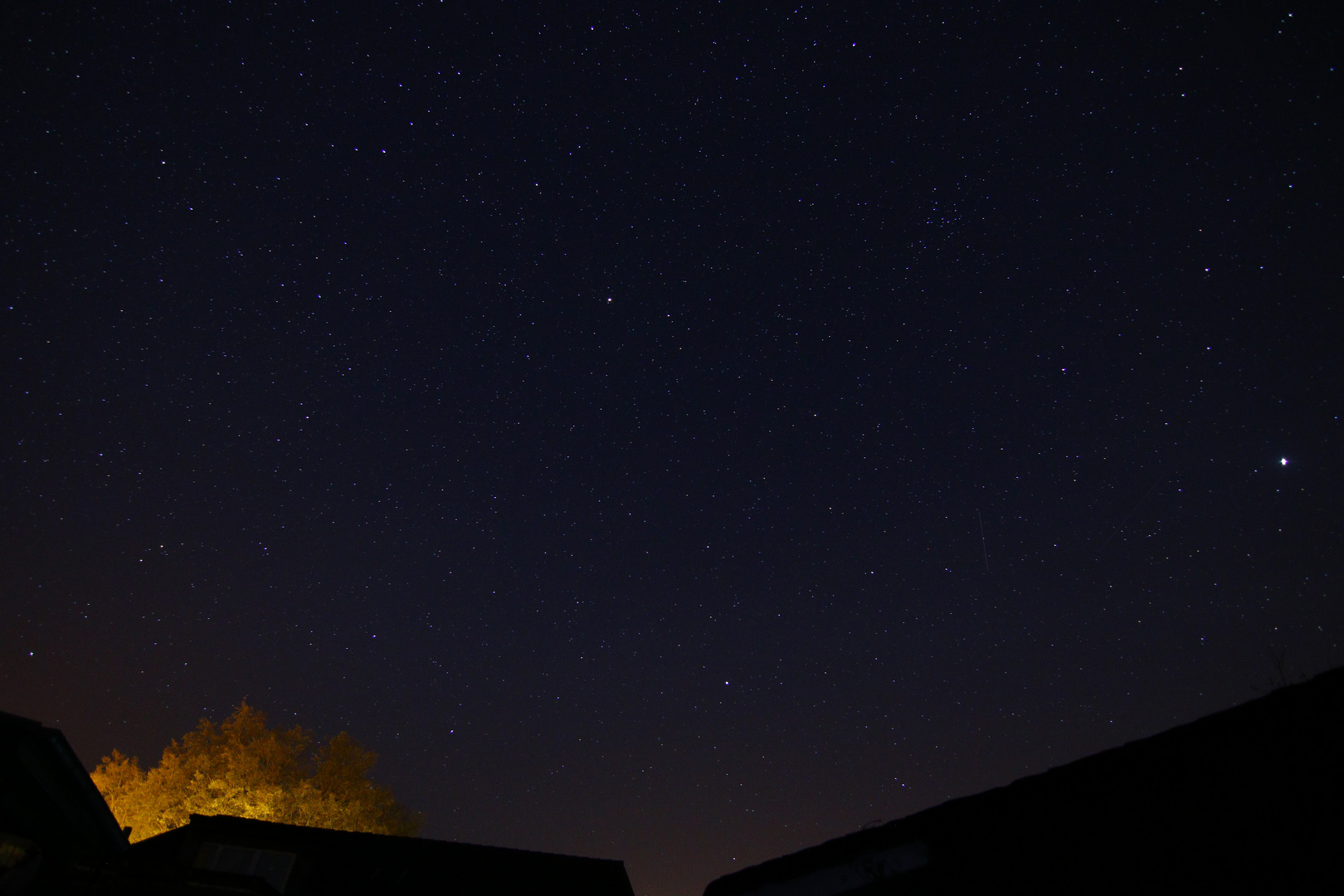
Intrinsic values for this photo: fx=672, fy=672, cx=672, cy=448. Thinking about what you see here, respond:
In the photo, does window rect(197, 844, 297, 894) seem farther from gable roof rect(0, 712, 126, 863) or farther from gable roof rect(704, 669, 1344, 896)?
gable roof rect(704, 669, 1344, 896)

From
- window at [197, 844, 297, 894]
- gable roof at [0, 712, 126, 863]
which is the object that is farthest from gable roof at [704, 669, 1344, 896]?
window at [197, 844, 297, 894]

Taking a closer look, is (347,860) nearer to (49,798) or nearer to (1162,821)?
(49,798)

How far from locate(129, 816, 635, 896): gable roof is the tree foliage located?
6.27m

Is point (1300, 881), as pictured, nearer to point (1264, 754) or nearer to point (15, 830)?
point (1264, 754)

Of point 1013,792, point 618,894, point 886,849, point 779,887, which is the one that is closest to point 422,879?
point 618,894

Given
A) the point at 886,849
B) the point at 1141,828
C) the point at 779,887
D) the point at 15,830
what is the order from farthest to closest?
the point at 15,830, the point at 779,887, the point at 886,849, the point at 1141,828

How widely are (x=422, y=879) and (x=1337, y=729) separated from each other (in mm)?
17127

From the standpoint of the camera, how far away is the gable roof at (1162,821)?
3498 millimetres

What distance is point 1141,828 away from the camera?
4117mm

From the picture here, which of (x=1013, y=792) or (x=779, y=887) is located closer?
(x=1013, y=792)

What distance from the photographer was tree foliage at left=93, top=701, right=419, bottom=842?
22391 mm

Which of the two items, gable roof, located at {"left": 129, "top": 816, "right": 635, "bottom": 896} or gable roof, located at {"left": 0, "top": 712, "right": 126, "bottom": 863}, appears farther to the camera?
gable roof, located at {"left": 129, "top": 816, "right": 635, "bottom": 896}

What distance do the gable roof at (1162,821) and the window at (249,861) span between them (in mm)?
14336

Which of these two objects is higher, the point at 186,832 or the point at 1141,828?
the point at 186,832
